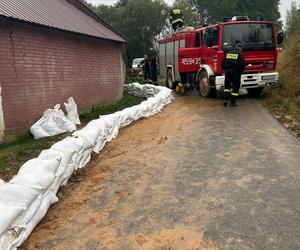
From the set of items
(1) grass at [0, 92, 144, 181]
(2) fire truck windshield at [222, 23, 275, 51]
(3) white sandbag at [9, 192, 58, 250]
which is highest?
(2) fire truck windshield at [222, 23, 275, 51]

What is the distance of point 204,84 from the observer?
14.2 m

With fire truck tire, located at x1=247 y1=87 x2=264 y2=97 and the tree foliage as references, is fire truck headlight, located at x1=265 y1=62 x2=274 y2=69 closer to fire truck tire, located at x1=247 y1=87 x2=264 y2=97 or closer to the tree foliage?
fire truck tire, located at x1=247 y1=87 x2=264 y2=97

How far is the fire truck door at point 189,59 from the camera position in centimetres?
1452

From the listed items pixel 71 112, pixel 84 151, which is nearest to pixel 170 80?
pixel 71 112

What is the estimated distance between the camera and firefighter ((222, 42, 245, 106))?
1162 cm

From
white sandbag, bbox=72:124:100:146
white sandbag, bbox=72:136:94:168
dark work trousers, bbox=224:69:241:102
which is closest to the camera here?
white sandbag, bbox=72:136:94:168

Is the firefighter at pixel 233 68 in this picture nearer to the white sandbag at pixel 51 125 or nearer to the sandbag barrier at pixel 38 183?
the white sandbag at pixel 51 125

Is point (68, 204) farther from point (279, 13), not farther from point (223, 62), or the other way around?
point (279, 13)

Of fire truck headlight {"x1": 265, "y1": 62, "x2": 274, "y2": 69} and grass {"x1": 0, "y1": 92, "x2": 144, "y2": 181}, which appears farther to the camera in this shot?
fire truck headlight {"x1": 265, "y1": 62, "x2": 274, "y2": 69}

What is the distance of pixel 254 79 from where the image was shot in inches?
509

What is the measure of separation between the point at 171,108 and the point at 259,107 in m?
2.75

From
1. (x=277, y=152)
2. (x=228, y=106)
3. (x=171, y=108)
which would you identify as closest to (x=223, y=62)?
(x=228, y=106)

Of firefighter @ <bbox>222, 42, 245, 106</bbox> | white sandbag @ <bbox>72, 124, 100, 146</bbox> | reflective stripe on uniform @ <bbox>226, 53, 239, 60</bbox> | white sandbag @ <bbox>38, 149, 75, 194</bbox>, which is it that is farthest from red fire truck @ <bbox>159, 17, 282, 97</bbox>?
white sandbag @ <bbox>38, 149, 75, 194</bbox>

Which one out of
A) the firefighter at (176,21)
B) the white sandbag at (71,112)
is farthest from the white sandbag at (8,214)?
the firefighter at (176,21)
